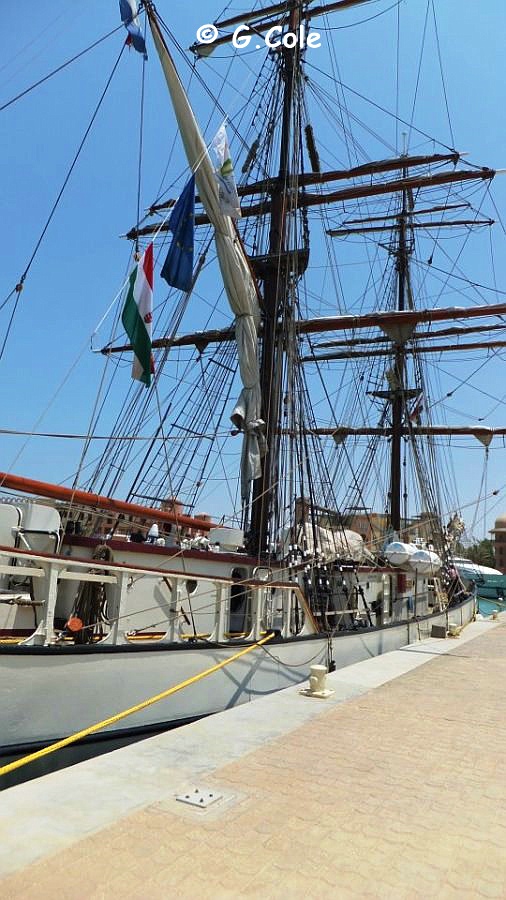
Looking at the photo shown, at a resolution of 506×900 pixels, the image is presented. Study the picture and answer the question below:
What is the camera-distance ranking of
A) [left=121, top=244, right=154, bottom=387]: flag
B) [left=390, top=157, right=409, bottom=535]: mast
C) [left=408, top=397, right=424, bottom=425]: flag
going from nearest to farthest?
[left=121, top=244, right=154, bottom=387]: flag → [left=390, top=157, right=409, bottom=535]: mast → [left=408, top=397, right=424, bottom=425]: flag

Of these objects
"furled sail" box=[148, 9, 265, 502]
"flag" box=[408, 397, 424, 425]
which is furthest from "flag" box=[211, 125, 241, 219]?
"flag" box=[408, 397, 424, 425]

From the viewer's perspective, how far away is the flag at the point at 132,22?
Answer: 30.6 ft

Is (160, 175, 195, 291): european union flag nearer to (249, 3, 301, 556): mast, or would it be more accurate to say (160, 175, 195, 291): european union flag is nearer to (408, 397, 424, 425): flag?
(249, 3, 301, 556): mast

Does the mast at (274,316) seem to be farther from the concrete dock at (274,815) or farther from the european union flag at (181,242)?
the concrete dock at (274,815)

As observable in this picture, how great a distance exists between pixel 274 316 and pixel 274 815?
13.1 m

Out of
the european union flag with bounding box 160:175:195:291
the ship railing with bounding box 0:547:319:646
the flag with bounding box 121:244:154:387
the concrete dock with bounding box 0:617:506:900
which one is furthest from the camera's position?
the european union flag with bounding box 160:175:195:291

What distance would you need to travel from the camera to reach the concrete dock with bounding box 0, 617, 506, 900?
336cm

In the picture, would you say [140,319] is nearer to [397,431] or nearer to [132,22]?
[132,22]

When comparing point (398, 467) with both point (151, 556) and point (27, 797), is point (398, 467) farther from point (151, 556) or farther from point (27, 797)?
point (27, 797)

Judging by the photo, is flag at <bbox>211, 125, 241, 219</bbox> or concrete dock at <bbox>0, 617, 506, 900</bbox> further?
flag at <bbox>211, 125, 241, 219</bbox>

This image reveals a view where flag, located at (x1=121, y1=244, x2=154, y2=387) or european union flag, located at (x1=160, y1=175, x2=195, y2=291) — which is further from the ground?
european union flag, located at (x1=160, y1=175, x2=195, y2=291)

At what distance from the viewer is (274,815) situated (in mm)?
4254

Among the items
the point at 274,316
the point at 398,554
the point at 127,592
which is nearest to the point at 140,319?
the point at 127,592

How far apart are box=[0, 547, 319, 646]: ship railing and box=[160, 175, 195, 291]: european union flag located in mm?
5180
